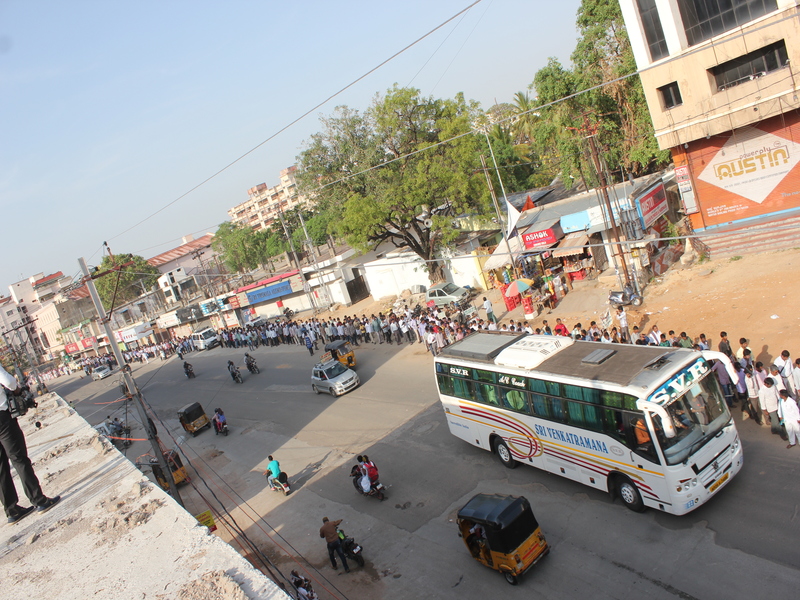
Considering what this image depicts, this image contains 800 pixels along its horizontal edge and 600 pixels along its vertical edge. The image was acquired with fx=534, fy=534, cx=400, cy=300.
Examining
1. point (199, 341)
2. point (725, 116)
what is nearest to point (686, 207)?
point (725, 116)

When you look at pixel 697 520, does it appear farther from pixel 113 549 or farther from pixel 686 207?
pixel 686 207

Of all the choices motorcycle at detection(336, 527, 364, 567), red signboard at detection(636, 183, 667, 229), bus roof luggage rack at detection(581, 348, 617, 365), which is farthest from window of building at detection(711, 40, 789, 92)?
motorcycle at detection(336, 527, 364, 567)

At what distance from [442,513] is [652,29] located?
2283cm

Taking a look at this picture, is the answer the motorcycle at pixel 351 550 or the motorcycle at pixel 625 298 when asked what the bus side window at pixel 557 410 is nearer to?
the motorcycle at pixel 351 550

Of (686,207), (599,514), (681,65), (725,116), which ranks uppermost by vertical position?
(681,65)

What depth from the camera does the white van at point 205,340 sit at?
51987 mm

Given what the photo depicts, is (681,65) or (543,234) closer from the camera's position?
(681,65)

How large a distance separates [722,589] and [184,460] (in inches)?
773

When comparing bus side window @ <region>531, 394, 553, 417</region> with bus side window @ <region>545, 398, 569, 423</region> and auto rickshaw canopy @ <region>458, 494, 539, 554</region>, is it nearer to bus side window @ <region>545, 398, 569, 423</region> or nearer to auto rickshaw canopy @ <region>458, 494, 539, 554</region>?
bus side window @ <region>545, 398, 569, 423</region>

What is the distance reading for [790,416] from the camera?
34.0 ft

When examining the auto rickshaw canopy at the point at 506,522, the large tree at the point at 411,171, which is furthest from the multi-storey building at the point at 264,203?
the auto rickshaw canopy at the point at 506,522

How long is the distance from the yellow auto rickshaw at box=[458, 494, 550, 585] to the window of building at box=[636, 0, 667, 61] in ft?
74.3

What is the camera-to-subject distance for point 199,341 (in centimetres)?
5300

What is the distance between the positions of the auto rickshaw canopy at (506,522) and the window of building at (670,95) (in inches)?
861
